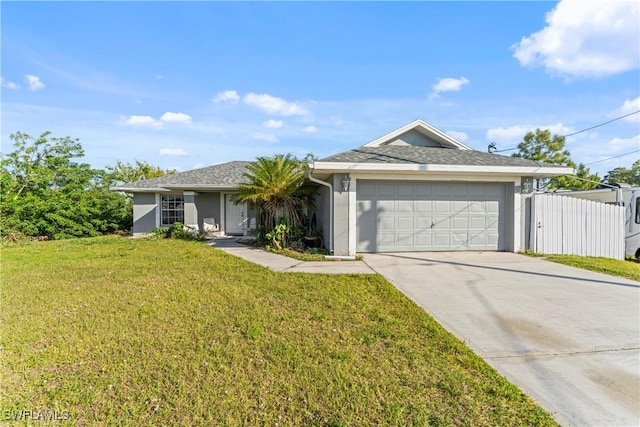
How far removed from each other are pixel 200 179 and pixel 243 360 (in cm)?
1343

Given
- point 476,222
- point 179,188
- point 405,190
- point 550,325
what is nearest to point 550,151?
point 476,222

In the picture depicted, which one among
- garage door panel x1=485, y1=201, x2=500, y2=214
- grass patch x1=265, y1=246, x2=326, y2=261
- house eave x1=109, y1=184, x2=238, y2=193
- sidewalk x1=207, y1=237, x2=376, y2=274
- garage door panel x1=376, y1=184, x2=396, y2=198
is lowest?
sidewalk x1=207, y1=237, x2=376, y2=274

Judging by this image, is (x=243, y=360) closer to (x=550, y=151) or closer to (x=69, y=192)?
(x=69, y=192)

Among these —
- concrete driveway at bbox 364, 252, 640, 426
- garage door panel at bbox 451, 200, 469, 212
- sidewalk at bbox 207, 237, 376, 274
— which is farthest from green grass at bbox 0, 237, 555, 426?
garage door panel at bbox 451, 200, 469, 212

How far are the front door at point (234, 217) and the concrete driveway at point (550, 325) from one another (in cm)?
978

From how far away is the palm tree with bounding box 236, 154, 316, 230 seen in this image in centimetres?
1006

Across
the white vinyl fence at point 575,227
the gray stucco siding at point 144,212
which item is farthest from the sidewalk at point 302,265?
the gray stucco siding at point 144,212

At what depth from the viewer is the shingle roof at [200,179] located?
46.6 ft

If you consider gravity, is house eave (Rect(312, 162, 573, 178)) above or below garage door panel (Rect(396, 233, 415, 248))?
above

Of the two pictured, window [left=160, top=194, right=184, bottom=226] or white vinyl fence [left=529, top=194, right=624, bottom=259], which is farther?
window [left=160, top=194, right=184, bottom=226]

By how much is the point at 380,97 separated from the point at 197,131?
10484 mm

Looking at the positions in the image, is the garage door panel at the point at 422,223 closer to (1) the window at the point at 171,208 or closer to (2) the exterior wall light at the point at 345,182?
(2) the exterior wall light at the point at 345,182

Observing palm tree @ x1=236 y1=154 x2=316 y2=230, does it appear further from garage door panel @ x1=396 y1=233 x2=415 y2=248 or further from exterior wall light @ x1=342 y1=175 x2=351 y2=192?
garage door panel @ x1=396 y1=233 x2=415 y2=248

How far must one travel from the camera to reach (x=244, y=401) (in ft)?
7.72
